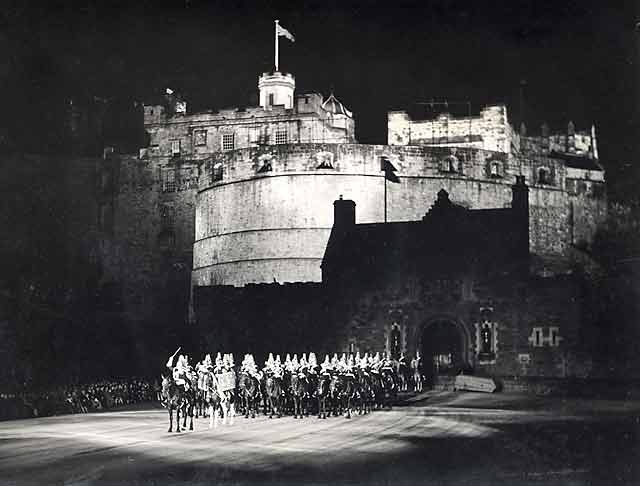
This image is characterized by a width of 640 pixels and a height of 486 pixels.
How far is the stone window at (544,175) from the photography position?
4938 centimetres

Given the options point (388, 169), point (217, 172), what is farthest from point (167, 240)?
point (388, 169)

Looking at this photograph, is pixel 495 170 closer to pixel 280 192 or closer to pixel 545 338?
pixel 280 192

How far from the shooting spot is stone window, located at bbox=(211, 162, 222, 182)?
48.5 m

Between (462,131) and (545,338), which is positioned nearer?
(545,338)

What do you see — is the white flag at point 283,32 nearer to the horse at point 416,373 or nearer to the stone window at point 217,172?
the stone window at point 217,172

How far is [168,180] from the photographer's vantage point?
53812 millimetres

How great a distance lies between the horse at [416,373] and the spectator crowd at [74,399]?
8.99 meters

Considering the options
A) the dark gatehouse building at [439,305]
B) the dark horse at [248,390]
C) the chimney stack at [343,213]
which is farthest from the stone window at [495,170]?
the dark horse at [248,390]

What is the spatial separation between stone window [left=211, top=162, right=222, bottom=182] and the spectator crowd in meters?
16.2

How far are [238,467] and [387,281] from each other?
20.8 meters

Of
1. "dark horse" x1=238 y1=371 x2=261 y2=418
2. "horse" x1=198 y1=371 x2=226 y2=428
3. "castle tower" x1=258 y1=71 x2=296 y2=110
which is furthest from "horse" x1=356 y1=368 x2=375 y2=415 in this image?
"castle tower" x1=258 y1=71 x2=296 y2=110

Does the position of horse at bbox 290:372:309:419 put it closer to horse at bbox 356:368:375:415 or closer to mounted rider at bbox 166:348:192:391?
horse at bbox 356:368:375:415

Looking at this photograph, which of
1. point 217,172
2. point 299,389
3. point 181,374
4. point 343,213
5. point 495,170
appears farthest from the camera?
point 217,172

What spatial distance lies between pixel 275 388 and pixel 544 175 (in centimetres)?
2879
